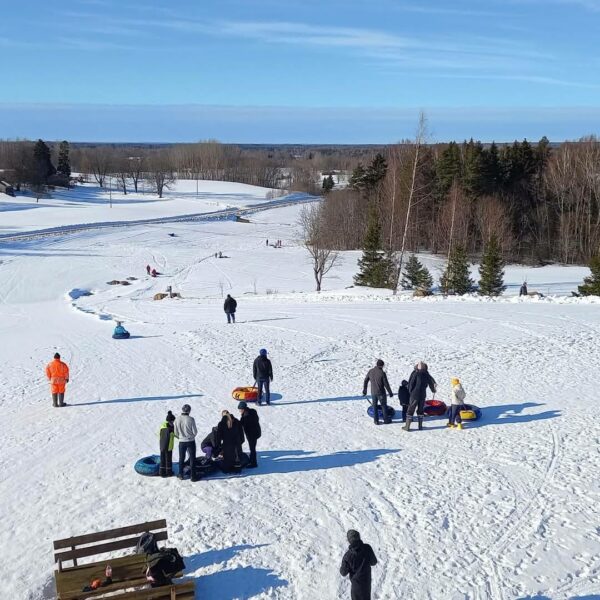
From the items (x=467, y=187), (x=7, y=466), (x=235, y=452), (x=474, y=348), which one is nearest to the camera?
(x=235, y=452)

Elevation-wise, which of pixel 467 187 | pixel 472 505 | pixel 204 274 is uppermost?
pixel 467 187

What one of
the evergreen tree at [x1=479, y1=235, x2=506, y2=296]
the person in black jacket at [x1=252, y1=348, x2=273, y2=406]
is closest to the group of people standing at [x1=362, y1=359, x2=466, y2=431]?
the person in black jacket at [x1=252, y1=348, x2=273, y2=406]

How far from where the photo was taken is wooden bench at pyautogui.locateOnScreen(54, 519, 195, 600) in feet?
28.1

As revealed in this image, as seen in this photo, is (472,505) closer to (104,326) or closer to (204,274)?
(104,326)

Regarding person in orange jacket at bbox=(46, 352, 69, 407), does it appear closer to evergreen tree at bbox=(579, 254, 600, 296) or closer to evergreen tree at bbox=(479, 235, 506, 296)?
evergreen tree at bbox=(579, 254, 600, 296)

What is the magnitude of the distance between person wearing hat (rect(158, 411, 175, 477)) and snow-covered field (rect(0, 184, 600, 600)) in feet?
1.00

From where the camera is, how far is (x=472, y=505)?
11.6 meters

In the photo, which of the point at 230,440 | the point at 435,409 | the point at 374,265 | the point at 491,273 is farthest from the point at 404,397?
the point at 374,265

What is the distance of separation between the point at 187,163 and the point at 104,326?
171554mm

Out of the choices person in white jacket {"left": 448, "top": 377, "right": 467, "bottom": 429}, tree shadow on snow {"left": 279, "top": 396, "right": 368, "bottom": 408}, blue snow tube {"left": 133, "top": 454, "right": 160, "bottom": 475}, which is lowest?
tree shadow on snow {"left": 279, "top": 396, "right": 368, "bottom": 408}

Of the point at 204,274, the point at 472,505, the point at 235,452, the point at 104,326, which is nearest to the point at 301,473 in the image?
the point at 235,452

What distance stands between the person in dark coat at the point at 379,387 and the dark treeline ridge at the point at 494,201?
4753cm

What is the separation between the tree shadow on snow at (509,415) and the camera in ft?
51.5

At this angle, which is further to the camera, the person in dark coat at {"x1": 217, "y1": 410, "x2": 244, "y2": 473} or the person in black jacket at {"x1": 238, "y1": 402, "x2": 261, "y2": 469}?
the person in black jacket at {"x1": 238, "y1": 402, "x2": 261, "y2": 469}
